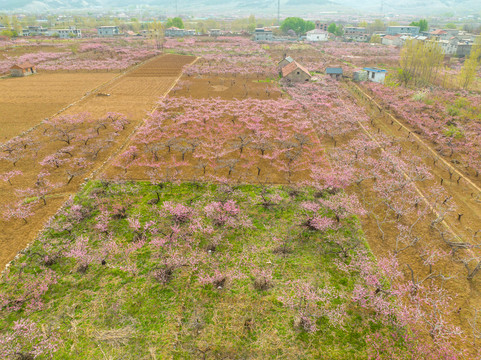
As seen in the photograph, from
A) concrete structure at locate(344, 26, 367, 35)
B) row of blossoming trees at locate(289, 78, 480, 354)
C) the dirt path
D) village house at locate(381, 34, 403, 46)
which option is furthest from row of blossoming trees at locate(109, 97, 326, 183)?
concrete structure at locate(344, 26, 367, 35)

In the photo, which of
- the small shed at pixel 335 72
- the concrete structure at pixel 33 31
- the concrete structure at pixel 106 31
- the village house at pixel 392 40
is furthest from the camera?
the concrete structure at pixel 106 31

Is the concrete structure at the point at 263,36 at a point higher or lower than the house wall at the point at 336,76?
higher

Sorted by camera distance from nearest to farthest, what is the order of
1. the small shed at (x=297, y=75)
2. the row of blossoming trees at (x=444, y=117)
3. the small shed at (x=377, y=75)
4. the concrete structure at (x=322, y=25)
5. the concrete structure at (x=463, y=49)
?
the row of blossoming trees at (x=444, y=117), the small shed at (x=297, y=75), the small shed at (x=377, y=75), the concrete structure at (x=463, y=49), the concrete structure at (x=322, y=25)

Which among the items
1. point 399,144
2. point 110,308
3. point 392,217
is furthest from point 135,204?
point 399,144

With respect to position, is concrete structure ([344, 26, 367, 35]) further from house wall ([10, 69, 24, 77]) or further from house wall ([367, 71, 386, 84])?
house wall ([10, 69, 24, 77])

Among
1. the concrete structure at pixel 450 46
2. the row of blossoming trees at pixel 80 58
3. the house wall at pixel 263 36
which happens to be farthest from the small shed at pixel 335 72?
the house wall at pixel 263 36

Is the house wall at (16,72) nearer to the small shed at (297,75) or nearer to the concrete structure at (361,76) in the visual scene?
the small shed at (297,75)

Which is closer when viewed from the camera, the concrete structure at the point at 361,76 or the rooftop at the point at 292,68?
the rooftop at the point at 292,68
